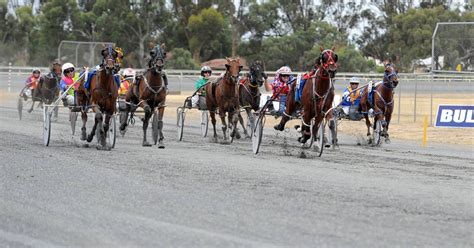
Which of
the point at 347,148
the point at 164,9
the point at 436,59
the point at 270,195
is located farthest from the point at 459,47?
the point at 164,9

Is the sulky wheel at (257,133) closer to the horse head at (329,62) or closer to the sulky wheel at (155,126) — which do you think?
the horse head at (329,62)

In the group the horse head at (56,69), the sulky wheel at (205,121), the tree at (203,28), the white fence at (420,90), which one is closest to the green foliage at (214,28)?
the tree at (203,28)

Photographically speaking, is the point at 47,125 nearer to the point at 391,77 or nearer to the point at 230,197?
the point at 391,77

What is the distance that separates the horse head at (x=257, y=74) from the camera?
23203mm

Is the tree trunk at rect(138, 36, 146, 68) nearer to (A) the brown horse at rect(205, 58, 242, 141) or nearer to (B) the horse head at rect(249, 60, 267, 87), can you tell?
(B) the horse head at rect(249, 60, 267, 87)

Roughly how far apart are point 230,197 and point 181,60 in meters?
50.4

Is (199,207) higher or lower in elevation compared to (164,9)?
lower

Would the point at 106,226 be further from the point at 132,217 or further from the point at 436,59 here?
the point at 436,59

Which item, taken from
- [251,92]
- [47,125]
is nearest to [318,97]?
[47,125]

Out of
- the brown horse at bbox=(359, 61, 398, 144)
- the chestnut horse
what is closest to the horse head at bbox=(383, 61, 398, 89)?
the brown horse at bbox=(359, 61, 398, 144)

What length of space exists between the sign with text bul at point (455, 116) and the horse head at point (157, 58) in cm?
708

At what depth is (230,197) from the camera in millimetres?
12086

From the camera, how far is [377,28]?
242 ft

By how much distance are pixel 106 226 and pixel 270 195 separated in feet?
9.99
